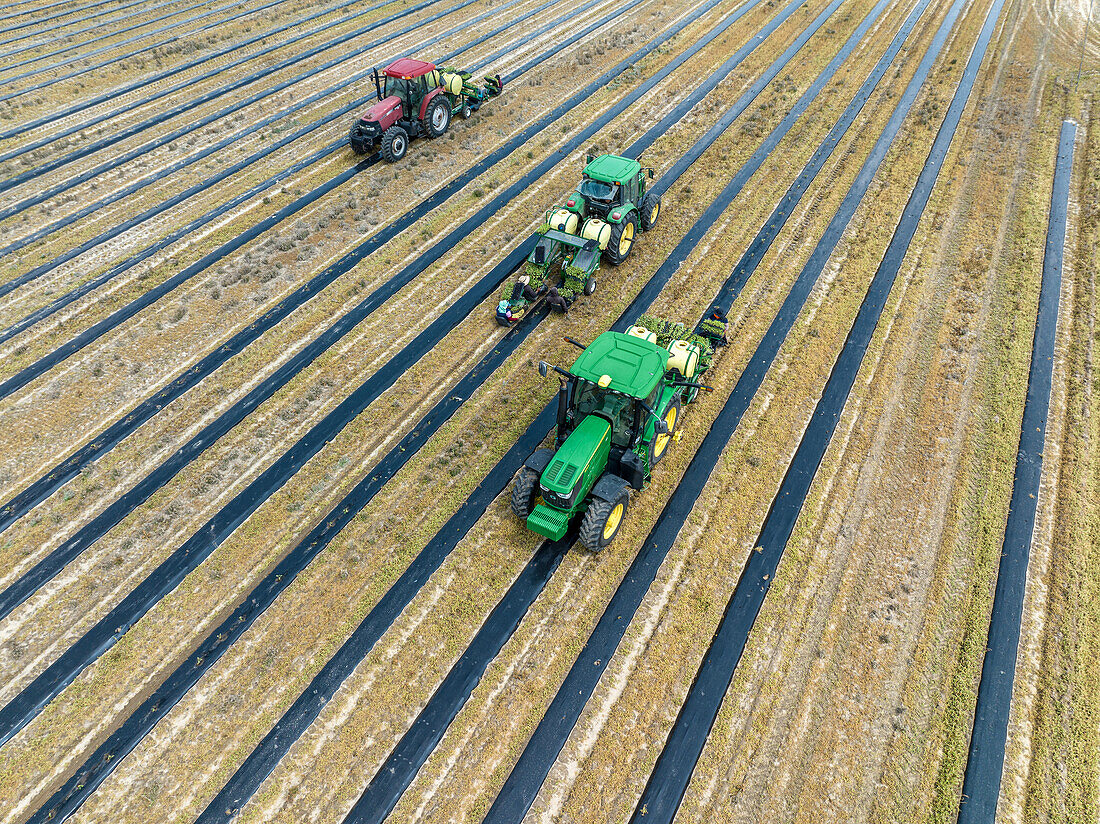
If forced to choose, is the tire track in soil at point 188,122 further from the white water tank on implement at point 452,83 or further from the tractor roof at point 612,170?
the tractor roof at point 612,170

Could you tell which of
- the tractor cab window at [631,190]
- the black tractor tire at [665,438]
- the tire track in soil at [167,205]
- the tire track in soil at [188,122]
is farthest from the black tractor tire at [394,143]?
the black tractor tire at [665,438]

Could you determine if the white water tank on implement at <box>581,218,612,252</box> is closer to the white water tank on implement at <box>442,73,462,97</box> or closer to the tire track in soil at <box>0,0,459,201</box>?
the white water tank on implement at <box>442,73,462,97</box>

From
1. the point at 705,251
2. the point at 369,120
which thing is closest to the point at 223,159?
the point at 369,120

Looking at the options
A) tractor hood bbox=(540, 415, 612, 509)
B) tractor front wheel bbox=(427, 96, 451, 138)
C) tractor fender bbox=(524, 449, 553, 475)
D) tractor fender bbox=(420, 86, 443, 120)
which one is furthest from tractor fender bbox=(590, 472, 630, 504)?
tractor front wheel bbox=(427, 96, 451, 138)

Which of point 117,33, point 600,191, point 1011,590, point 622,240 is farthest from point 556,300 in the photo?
point 117,33

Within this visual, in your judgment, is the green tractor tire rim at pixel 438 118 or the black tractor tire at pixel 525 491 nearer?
the black tractor tire at pixel 525 491

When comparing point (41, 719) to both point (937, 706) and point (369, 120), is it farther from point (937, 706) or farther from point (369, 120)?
point (369, 120)
